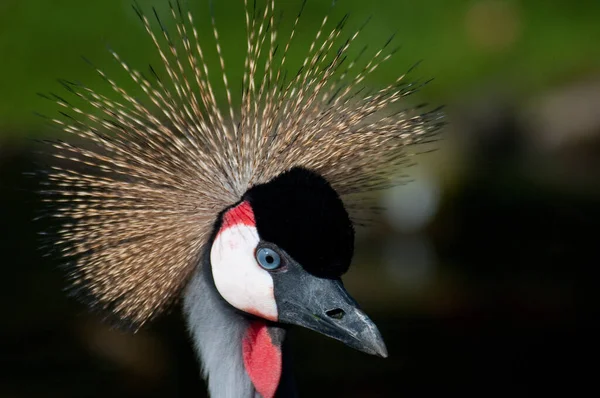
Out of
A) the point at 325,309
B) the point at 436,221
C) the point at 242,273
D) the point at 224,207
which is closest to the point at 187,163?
the point at 224,207

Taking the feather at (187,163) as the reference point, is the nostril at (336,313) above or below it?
below

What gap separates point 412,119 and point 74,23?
3459mm

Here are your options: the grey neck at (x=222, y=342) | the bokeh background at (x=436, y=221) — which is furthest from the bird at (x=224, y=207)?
the bokeh background at (x=436, y=221)

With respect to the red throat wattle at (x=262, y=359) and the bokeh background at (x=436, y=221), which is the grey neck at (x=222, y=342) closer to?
the red throat wattle at (x=262, y=359)

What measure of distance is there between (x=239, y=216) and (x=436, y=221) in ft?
9.42

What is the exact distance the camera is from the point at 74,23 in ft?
17.3

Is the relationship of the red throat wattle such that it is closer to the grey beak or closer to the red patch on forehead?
the grey beak

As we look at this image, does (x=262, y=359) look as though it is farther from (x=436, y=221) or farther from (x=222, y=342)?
(x=436, y=221)

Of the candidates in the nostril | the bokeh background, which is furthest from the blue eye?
the bokeh background

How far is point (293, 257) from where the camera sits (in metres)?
1.94

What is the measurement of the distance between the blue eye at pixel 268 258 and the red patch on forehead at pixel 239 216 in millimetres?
53

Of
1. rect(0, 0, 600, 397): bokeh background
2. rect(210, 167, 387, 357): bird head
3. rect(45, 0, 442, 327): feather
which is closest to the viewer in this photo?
rect(210, 167, 387, 357): bird head

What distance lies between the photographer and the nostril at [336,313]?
1.94 metres

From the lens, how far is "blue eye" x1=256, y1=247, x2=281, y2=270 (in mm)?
1950
